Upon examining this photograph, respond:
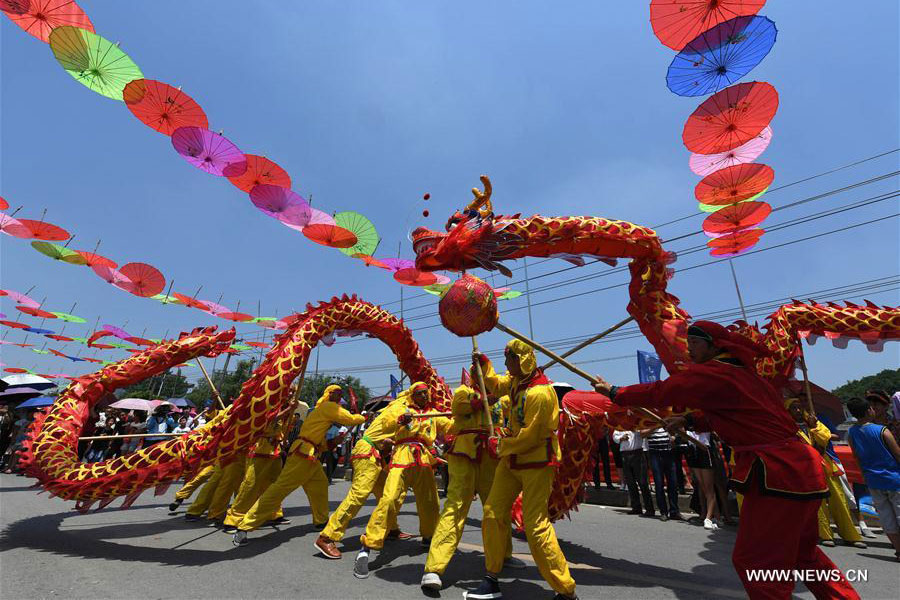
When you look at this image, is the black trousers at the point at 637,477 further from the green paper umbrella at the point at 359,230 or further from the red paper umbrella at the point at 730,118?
the green paper umbrella at the point at 359,230

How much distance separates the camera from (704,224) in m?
6.34

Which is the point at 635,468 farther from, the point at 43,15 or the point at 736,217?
the point at 43,15

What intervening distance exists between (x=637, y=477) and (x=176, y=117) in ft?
27.6

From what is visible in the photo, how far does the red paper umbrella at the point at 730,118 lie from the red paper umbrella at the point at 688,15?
2.18ft

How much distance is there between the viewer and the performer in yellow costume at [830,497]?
5098mm

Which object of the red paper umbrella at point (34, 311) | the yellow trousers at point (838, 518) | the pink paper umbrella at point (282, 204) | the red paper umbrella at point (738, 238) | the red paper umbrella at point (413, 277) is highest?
the red paper umbrella at point (34, 311)

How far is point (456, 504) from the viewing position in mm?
3822

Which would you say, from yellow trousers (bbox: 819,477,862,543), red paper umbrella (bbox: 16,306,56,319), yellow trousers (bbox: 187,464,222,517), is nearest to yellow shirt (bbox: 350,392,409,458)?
yellow trousers (bbox: 187,464,222,517)

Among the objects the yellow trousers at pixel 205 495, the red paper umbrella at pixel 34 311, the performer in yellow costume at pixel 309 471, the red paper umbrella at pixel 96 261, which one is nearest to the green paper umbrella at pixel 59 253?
the red paper umbrella at pixel 96 261

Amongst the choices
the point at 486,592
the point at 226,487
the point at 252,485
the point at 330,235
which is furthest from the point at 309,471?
the point at 330,235

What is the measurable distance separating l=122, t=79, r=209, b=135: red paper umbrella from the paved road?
15.9 feet

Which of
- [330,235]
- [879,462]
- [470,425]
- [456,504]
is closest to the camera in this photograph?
[456,504]

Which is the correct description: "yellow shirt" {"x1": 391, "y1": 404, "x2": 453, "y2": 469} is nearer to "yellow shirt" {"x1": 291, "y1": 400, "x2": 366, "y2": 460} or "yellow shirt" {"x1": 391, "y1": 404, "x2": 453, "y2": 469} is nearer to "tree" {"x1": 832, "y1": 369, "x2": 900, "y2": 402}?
"yellow shirt" {"x1": 291, "y1": 400, "x2": 366, "y2": 460}

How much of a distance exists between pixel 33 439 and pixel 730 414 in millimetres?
6224
